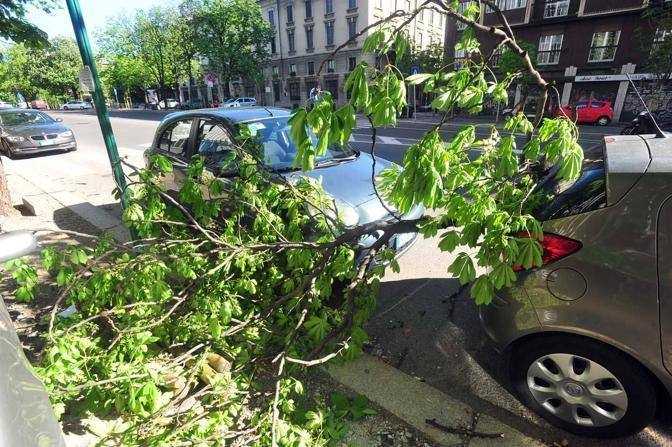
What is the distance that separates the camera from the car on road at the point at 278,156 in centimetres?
366

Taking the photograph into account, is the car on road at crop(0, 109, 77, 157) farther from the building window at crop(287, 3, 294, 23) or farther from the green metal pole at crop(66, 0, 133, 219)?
the building window at crop(287, 3, 294, 23)

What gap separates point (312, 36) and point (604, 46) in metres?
28.4

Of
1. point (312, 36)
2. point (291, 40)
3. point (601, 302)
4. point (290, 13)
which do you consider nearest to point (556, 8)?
point (312, 36)

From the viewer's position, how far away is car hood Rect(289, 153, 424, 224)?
3615 mm

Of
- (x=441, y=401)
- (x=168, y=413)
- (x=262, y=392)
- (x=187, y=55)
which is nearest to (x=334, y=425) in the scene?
(x=262, y=392)

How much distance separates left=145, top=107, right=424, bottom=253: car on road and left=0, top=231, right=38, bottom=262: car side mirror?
217 cm

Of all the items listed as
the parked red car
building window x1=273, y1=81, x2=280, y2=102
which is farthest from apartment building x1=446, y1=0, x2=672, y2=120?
building window x1=273, y1=81, x2=280, y2=102

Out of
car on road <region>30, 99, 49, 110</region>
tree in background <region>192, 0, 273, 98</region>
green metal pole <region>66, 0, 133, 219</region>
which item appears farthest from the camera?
car on road <region>30, 99, 49, 110</region>

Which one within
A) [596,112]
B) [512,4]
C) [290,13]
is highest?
[290,13]

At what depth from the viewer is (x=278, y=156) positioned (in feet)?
13.6

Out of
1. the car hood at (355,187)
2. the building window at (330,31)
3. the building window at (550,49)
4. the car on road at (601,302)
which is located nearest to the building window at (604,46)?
the building window at (550,49)

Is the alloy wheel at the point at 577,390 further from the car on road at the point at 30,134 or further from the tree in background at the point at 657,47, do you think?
the tree in background at the point at 657,47

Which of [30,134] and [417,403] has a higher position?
[30,134]

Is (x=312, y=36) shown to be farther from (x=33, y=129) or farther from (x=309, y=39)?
(x=33, y=129)
